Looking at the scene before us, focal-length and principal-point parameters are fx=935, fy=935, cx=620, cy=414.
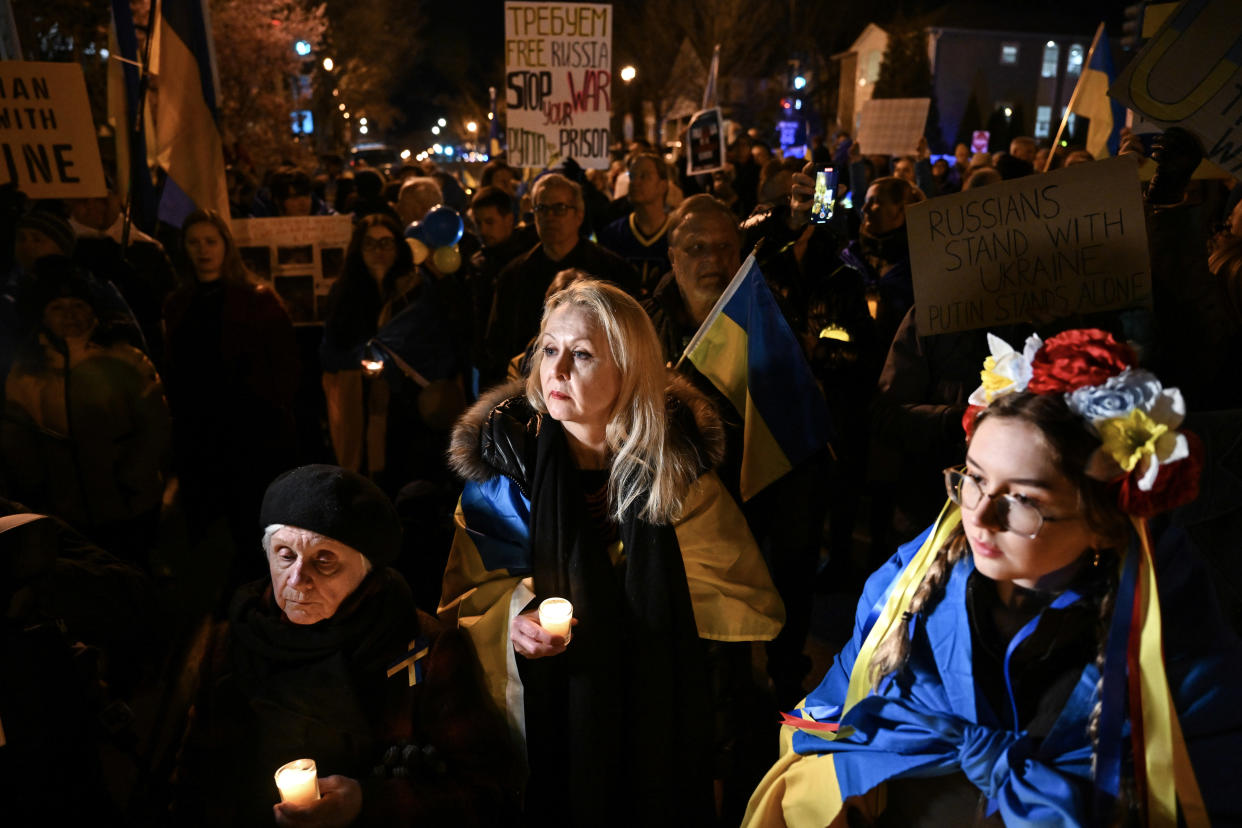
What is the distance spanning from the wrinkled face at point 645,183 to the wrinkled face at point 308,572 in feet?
15.6

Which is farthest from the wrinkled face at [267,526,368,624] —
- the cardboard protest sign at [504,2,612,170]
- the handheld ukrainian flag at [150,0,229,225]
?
the cardboard protest sign at [504,2,612,170]

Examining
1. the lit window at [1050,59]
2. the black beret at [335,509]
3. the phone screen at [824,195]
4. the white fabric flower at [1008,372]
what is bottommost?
the black beret at [335,509]

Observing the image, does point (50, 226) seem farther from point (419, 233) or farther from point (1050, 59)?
point (1050, 59)

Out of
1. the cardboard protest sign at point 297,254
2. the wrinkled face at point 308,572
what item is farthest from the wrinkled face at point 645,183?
the wrinkled face at point 308,572

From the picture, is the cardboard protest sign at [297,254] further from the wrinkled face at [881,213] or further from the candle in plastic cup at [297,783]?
the candle in plastic cup at [297,783]

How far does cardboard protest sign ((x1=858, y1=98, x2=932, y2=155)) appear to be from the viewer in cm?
1066

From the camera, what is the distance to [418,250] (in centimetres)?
613

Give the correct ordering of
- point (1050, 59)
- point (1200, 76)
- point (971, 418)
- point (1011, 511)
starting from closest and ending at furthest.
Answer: point (1011, 511) → point (971, 418) → point (1200, 76) → point (1050, 59)

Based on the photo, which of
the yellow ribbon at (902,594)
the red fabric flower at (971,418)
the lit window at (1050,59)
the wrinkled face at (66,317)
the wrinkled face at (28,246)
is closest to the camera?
the red fabric flower at (971,418)

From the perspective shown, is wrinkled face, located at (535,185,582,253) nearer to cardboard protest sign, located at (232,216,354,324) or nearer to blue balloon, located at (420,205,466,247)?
blue balloon, located at (420,205,466,247)

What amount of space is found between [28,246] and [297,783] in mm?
3912

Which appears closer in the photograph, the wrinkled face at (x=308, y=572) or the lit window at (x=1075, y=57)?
the wrinkled face at (x=308, y=572)

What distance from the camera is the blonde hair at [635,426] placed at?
262cm

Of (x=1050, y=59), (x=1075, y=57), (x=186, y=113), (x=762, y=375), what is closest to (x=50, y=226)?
(x=186, y=113)
